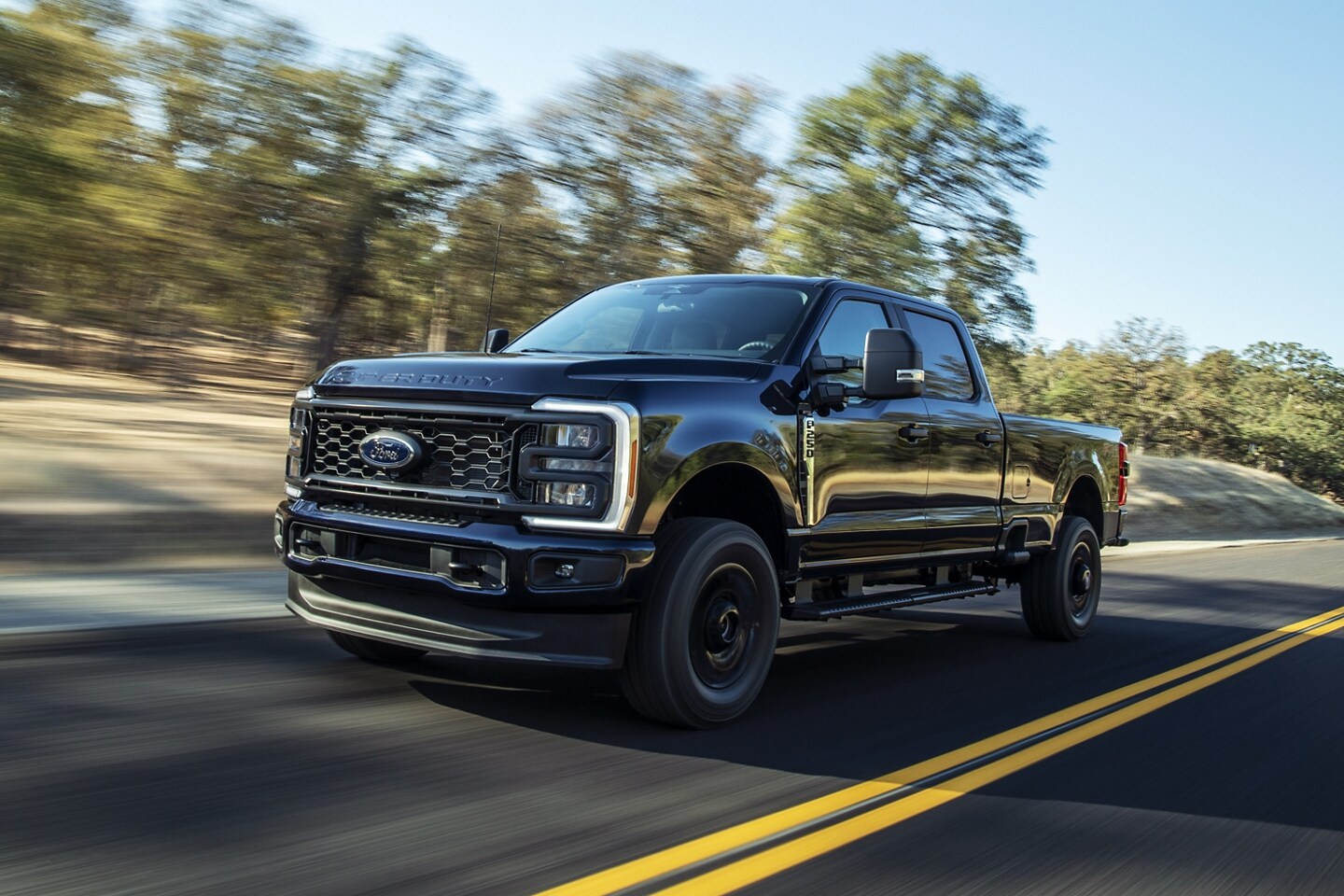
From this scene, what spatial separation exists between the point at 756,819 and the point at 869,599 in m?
2.39

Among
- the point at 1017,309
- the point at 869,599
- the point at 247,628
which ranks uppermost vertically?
the point at 1017,309

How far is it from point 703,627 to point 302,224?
1794cm

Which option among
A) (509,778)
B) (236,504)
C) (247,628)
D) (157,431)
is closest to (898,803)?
(509,778)

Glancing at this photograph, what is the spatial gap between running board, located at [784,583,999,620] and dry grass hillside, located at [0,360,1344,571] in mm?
5353

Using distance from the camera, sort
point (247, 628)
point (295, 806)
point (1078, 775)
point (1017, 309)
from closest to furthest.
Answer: point (295, 806)
point (1078, 775)
point (247, 628)
point (1017, 309)

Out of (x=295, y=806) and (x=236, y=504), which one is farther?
(x=236, y=504)

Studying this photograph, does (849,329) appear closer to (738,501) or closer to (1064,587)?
(738,501)

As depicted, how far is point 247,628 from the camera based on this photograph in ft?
22.2

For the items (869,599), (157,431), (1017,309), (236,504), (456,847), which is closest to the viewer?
(456,847)

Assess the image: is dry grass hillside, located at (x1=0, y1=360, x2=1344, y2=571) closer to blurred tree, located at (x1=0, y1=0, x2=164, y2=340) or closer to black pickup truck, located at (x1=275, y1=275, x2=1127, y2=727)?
blurred tree, located at (x1=0, y1=0, x2=164, y2=340)

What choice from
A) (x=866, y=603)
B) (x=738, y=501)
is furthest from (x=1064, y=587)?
(x=738, y=501)

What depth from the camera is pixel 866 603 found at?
6.24 metres

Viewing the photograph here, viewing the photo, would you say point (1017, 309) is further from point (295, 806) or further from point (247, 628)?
point (295, 806)

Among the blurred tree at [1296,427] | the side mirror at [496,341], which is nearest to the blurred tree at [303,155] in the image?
the side mirror at [496,341]
